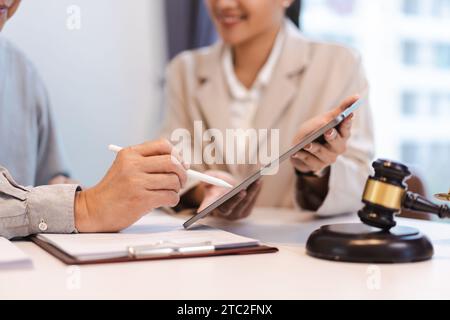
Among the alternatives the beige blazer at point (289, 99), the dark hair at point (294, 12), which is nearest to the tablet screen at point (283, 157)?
the beige blazer at point (289, 99)

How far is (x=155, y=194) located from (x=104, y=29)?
1001mm

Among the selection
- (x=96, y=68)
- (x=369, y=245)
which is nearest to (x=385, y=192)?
(x=369, y=245)

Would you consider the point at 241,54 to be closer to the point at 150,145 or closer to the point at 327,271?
the point at 150,145

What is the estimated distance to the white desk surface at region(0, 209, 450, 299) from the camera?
0.57 metres

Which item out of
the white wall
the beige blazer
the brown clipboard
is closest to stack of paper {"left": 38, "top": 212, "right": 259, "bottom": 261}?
the brown clipboard

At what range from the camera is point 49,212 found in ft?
2.79

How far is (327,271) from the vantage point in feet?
2.24

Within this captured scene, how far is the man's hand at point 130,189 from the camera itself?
86cm

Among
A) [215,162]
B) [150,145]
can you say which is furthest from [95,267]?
[215,162]

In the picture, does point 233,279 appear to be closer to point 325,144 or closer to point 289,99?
point 325,144

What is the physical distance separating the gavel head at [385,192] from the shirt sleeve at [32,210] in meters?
0.43

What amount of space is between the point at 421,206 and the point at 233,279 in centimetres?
32

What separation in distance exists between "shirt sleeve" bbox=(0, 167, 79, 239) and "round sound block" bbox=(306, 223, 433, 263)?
14.3 inches

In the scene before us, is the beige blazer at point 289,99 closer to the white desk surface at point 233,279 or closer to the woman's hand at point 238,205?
the woman's hand at point 238,205
